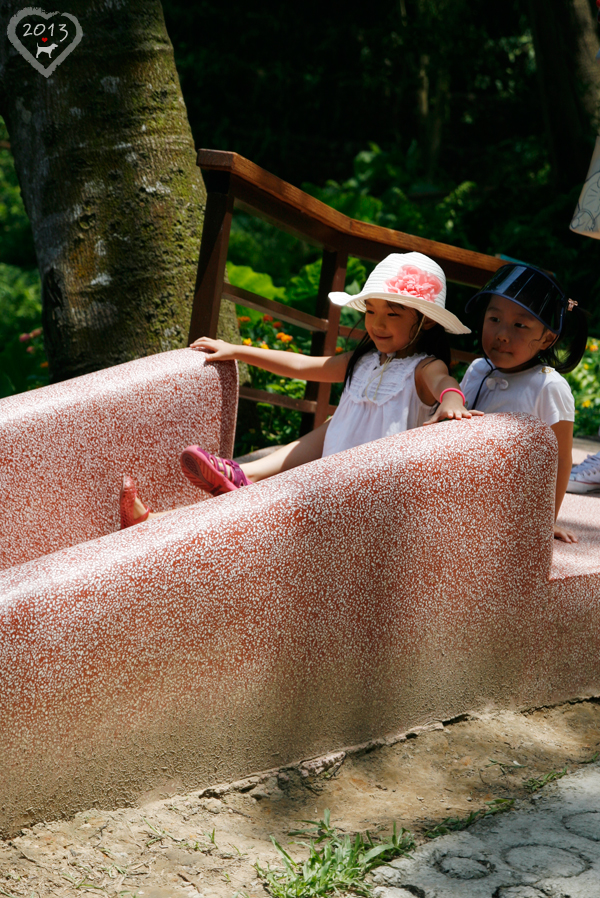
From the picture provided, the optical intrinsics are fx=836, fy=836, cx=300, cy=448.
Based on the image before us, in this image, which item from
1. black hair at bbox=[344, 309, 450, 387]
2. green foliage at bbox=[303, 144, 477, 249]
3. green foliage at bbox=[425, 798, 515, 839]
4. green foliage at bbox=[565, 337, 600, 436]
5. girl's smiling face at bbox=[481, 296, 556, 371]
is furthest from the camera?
green foliage at bbox=[303, 144, 477, 249]

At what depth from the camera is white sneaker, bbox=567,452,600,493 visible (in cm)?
364

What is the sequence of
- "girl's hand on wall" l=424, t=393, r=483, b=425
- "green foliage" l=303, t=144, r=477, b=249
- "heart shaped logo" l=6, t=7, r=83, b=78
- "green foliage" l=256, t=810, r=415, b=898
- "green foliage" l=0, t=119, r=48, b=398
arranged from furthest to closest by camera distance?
"green foliage" l=303, t=144, r=477, b=249, "green foliage" l=0, t=119, r=48, b=398, "heart shaped logo" l=6, t=7, r=83, b=78, "girl's hand on wall" l=424, t=393, r=483, b=425, "green foliage" l=256, t=810, r=415, b=898

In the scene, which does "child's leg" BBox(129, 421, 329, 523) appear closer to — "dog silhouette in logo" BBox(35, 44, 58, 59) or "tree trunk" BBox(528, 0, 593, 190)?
"dog silhouette in logo" BBox(35, 44, 58, 59)

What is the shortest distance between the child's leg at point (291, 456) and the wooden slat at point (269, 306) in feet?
1.97

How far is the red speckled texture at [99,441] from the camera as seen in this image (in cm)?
263

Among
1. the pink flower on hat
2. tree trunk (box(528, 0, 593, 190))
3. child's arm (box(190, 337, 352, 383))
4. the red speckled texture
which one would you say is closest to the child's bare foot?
the red speckled texture

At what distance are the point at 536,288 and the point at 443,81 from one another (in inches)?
369

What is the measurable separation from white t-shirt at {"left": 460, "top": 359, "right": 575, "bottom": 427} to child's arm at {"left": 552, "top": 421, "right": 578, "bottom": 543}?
3 cm

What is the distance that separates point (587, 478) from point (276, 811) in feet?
7.42

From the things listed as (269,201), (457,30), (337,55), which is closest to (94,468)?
(269,201)

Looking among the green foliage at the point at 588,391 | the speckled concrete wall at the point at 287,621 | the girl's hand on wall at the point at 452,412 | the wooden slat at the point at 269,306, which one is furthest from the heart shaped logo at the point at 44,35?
the green foliage at the point at 588,391

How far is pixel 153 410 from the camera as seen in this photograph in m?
2.81

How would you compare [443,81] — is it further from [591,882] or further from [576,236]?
[591,882]

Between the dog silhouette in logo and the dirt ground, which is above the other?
the dog silhouette in logo
